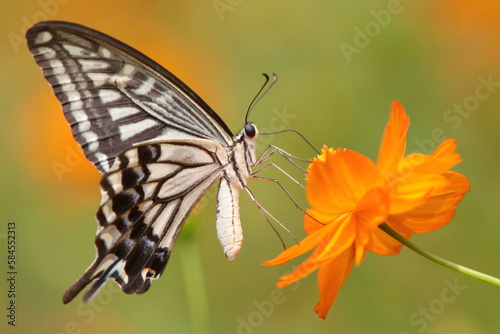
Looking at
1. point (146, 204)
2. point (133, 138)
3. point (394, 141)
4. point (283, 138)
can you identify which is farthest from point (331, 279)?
point (283, 138)

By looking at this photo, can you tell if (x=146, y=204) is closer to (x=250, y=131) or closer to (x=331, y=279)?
(x=250, y=131)

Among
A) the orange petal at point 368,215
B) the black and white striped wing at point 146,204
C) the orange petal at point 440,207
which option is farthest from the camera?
the black and white striped wing at point 146,204

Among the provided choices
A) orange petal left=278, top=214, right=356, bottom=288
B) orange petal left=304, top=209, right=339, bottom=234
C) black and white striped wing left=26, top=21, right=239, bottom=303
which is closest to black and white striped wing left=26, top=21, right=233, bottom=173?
black and white striped wing left=26, top=21, right=239, bottom=303

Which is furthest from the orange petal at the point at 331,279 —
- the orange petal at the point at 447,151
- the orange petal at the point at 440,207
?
the orange petal at the point at 447,151

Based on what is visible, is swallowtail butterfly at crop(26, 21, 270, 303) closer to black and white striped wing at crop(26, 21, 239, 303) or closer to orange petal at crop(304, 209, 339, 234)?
black and white striped wing at crop(26, 21, 239, 303)

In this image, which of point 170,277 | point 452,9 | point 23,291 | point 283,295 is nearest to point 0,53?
point 23,291

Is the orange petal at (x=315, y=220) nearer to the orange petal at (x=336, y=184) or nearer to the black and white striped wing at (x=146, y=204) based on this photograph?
the orange petal at (x=336, y=184)
